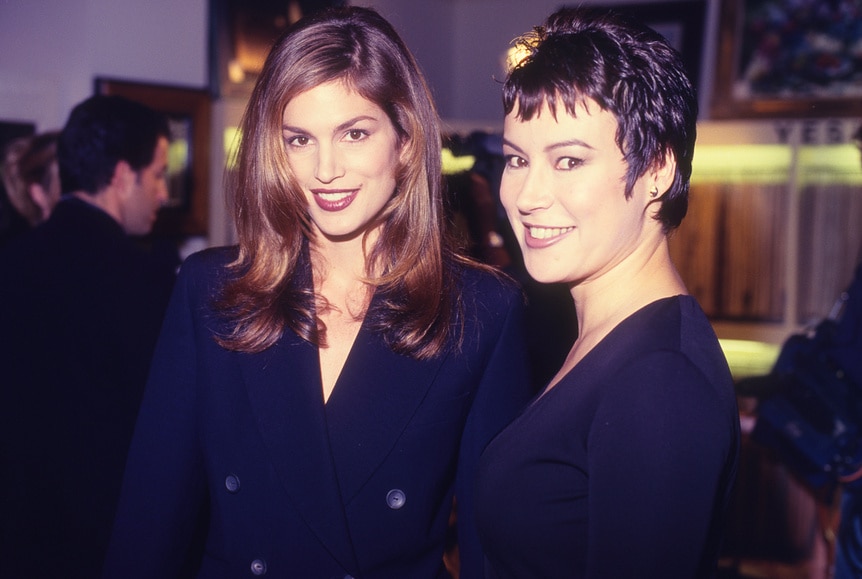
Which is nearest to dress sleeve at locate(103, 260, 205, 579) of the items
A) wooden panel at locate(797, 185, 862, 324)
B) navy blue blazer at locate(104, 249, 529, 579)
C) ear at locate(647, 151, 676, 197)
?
navy blue blazer at locate(104, 249, 529, 579)

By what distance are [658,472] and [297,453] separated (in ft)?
2.39

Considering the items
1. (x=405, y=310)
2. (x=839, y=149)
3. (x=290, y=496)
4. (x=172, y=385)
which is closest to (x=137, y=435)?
(x=172, y=385)

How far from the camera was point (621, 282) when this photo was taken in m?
1.31

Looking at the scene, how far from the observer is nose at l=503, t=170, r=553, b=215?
1.25 m

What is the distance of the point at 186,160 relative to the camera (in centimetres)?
371

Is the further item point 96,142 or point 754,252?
point 754,252

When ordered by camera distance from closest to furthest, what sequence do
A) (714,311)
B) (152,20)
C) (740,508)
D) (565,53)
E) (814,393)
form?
1. (565,53)
2. (814,393)
3. (152,20)
4. (740,508)
5. (714,311)

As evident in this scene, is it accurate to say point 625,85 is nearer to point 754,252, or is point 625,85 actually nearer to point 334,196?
point 334,196

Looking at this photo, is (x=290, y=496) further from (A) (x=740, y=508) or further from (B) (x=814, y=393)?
(A) (x=740, y=508)

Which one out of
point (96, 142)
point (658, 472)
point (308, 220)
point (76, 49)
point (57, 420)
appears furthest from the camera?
point (76, 49)

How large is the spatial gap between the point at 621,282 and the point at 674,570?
19.0 inches

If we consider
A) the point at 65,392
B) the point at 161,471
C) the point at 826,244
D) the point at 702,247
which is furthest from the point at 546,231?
the point at 826,244

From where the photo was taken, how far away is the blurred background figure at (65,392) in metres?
2.11

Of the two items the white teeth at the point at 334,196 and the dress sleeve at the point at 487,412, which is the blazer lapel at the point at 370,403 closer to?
the dress sleeve at the point at 487,412
